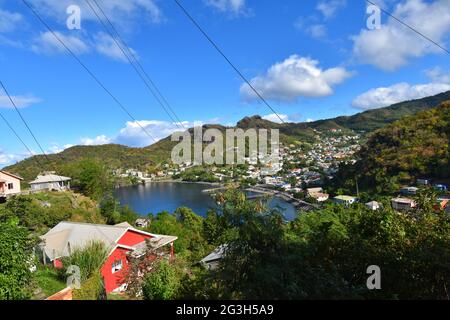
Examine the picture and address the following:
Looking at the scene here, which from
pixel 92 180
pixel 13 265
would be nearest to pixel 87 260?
pixel 13 265

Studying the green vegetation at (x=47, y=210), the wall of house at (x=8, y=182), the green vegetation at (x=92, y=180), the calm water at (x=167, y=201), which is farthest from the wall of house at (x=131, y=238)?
the calm water at (x=167, y=201)

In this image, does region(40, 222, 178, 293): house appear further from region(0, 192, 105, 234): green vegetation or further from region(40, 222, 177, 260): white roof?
region(0, 192, 105, 234): green vegetation

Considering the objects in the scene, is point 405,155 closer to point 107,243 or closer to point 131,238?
point 131,238

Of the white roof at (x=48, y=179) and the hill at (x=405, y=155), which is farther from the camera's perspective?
the hill at (x=405, y=155)

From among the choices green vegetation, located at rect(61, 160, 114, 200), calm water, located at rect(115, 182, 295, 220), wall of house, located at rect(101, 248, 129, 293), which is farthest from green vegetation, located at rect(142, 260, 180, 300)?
calm water, located at rect(115, 182, 295, 220)

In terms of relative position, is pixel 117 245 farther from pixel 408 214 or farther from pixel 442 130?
pixel 442 130

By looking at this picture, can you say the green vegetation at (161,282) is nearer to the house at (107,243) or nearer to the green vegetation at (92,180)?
the house at (107,243)
